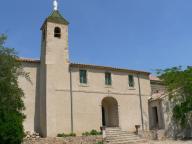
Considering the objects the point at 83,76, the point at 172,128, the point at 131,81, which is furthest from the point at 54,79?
the point at 172,128

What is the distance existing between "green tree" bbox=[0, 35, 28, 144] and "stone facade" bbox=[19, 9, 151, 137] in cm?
651

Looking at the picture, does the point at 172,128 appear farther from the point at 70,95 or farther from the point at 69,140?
the point at 69,140

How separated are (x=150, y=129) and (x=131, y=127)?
219 cm

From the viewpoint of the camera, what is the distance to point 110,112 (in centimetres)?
3062

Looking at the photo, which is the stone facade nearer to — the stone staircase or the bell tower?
the bell tower

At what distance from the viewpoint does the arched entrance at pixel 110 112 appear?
97.3ft

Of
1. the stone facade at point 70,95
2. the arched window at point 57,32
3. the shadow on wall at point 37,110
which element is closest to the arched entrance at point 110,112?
the stone facade at point 70,95

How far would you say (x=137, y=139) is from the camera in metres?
25.6

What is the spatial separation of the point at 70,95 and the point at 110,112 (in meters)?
5.61

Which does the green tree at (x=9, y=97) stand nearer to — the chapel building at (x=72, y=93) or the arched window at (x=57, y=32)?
the chapel building at (x=72, y=93)

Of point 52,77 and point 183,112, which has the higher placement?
point 52,77

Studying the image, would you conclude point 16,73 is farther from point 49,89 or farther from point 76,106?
point 76,106

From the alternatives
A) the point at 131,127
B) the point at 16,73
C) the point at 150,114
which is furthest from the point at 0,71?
the point at 150,114

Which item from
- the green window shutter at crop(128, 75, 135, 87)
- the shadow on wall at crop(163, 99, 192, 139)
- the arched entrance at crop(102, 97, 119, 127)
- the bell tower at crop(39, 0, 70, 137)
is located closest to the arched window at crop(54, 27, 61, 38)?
the bell tower at crop(39, 0, 70, 137)
